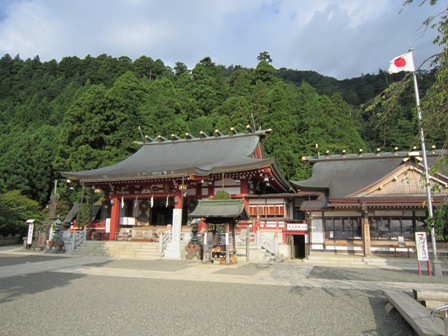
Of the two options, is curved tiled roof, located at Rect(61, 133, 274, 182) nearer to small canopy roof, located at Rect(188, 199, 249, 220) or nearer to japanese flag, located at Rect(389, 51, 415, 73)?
small canopy roof, located at Rect(188, 199, 249, 220)

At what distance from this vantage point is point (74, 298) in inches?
260

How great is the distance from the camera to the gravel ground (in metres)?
4.64

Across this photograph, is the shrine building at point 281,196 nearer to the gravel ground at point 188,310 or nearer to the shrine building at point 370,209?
the shrine building at point 370,209

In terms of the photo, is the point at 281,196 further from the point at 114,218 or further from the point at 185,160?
the point at 114,218

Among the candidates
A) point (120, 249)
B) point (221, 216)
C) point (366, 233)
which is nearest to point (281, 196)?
point (366, 233)

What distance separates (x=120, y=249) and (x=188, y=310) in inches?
495

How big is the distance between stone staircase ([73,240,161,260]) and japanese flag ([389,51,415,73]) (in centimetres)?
1296

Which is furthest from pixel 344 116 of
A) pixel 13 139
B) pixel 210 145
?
pixel 13 139

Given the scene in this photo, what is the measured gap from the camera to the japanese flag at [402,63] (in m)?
10.9

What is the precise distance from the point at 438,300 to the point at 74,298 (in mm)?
6581

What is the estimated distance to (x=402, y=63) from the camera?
10922mm

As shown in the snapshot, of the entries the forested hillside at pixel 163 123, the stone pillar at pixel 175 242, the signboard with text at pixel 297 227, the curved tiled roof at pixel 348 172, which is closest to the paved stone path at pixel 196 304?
the stone pillar at pixel 175 242

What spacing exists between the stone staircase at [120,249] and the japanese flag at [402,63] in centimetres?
1296

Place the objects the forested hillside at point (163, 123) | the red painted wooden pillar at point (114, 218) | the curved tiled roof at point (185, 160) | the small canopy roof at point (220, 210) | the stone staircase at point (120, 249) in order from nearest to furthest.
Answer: the small canopy roof at point (220, 210), the stone staircase at point (120, 249), the curved tiled roof at point (185, 160), the red painted wooden pillar at point (114, 218), the forested hillside at point (163, 123)
